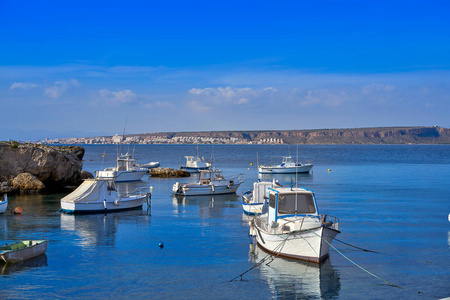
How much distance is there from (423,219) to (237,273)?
1908cm

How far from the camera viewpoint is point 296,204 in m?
23.8

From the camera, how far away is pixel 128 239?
89.1ft

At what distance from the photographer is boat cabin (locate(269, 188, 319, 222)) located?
23641 mm

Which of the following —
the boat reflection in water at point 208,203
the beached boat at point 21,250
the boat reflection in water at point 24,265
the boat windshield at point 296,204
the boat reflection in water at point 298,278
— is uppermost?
the boat windshield at point 296,204

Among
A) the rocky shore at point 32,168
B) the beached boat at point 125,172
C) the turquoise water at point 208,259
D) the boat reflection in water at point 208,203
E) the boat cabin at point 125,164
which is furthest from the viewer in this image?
the boat cabin at point 125,164

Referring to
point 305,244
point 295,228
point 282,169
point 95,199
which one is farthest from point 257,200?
point 282,169

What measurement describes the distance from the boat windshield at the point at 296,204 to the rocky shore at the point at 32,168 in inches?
1386

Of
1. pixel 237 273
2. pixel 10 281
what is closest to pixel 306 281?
pixel 237 273

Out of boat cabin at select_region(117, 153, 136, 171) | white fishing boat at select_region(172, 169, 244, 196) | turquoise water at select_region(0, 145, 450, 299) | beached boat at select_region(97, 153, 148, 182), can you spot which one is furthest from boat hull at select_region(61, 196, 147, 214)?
boat cabin at select_region(117, 153, 136, 171)

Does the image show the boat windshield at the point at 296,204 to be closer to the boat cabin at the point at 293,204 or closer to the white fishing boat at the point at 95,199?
the boat cabin at the point at 293,204

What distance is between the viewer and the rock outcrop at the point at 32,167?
167 feet

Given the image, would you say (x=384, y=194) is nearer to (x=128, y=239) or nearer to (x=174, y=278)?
(x=128, y=239)

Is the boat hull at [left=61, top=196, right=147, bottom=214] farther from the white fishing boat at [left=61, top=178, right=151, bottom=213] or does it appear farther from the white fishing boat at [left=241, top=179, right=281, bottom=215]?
the white fishing boat at [left=241, top=179, right=281, bottom=215]

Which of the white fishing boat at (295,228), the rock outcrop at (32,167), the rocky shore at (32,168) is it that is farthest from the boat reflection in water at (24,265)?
the rock outcrop at (32,167)
